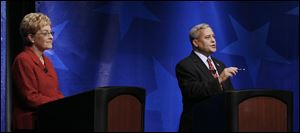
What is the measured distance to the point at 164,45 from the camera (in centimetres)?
548

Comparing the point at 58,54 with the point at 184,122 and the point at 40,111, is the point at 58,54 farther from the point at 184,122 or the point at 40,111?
the point at 40,111

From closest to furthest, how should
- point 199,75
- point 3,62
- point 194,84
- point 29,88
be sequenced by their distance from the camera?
point 29,88
point 194,84
point 199,75
point 3,62

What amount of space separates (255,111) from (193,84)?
3.33 ft

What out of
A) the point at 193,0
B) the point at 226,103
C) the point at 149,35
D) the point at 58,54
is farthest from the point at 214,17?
the point at 226,103

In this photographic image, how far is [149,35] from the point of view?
5477mm

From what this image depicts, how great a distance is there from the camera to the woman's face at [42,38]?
3.58 metres

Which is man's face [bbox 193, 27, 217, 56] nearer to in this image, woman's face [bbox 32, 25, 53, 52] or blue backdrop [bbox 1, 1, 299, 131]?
blue backdrop [bbox 1, 1, 299, 131]

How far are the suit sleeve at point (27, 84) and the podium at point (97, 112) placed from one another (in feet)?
0.32

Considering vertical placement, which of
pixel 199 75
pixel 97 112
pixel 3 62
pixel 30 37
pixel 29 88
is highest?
pixel 30 37

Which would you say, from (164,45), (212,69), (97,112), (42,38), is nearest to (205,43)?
(212,69)

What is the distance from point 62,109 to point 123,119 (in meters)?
0.33

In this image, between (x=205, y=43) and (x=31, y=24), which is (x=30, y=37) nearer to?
(x=31, y=24)

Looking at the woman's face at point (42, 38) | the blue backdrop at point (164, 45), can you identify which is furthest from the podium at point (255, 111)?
the blue backdrop at point (164, 45)

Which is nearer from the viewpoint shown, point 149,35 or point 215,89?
Answer: point 215,89
